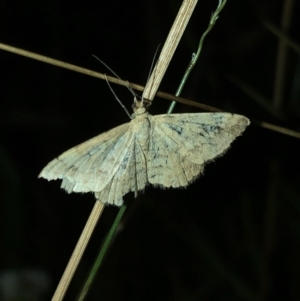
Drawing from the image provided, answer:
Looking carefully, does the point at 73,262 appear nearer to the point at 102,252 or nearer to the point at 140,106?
the point at 102,252

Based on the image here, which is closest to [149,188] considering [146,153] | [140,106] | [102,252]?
[146,153]

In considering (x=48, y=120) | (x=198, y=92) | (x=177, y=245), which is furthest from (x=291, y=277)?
(x=48, y=120)

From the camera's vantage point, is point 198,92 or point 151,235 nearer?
point 198,92

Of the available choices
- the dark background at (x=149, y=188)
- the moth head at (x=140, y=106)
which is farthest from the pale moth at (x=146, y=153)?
the dark background at (x=149, y=188)

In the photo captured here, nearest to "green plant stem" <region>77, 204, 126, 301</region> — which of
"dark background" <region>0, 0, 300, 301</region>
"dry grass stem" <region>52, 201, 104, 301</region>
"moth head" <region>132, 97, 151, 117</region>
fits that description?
"dry grass stem" <region>52, 201, 104, 301</region>

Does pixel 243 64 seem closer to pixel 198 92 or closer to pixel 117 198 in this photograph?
pixel 198 92

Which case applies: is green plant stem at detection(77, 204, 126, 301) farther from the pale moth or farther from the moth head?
the moth head
